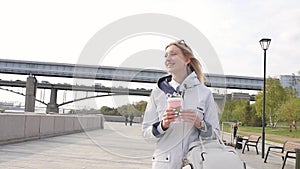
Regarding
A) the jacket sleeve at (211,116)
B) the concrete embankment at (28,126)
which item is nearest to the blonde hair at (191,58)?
the jacket sleeve at (211,116)

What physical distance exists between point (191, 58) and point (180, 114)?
0.45m

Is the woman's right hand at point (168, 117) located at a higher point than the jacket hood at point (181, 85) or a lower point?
lower

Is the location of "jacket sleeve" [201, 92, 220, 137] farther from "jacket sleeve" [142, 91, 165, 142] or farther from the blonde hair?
"jacket sleeve" [142, 91, 165, 142]

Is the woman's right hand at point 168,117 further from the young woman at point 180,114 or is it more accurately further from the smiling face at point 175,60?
the smiling face at point 175,60

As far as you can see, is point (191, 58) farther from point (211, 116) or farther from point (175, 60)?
point (211, 116)

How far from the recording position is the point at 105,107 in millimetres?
2973

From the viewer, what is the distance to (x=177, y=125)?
89.7 inches

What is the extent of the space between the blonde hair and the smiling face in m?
0.02

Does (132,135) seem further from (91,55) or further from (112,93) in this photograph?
(91,55)

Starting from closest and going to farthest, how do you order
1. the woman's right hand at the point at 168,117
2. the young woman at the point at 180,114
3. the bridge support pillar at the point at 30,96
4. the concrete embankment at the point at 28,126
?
the woman's right hand at the point at 168,117, the young woman at the point at 180,114, the concrete embankment at the point at 28,126, the bridge support pillar at the point at 30,96

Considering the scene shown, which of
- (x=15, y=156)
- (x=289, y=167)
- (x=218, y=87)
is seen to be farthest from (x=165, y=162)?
(x=289, y=167)

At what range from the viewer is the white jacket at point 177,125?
89.1 inches

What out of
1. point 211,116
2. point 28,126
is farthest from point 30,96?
point 211,116

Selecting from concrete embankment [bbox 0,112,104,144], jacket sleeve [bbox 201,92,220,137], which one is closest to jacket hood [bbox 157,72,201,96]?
jacket sleeve [bbox 201,92,220,137]
